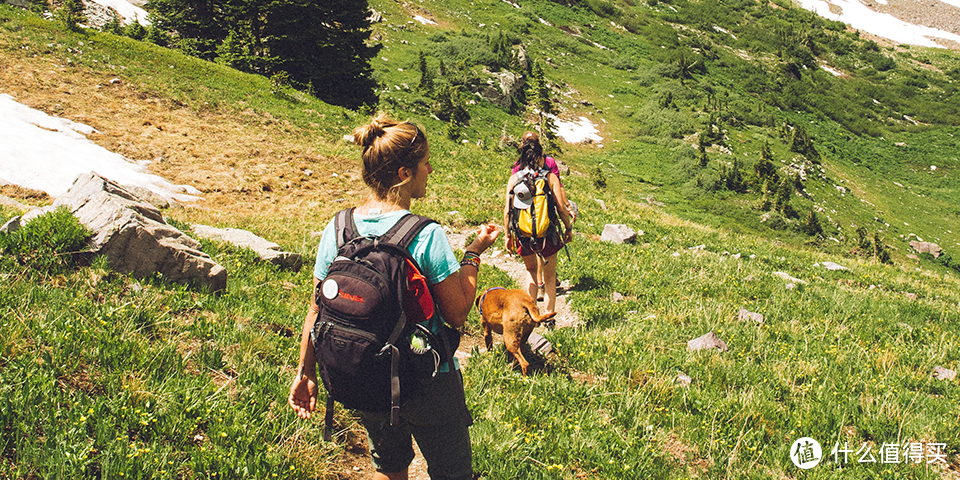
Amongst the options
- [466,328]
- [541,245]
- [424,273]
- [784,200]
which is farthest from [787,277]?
[784,200]

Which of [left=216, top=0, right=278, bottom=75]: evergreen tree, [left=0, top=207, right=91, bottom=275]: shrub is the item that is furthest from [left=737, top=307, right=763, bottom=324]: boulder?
[left=216, top=0, right=278, bottom=75]: evergreen tree

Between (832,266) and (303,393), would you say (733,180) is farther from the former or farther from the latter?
(303,393)

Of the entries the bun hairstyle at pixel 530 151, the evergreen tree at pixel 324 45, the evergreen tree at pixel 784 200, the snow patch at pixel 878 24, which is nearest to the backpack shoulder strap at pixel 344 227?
the bun hairstyle at pixel 530 151

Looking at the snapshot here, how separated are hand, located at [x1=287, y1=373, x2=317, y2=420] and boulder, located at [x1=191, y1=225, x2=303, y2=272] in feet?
14.7

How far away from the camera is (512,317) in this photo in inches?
189

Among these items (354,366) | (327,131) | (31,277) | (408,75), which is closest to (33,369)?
(31,277)

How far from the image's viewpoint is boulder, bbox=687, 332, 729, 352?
18.4 feet

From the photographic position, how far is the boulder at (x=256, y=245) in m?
6.67

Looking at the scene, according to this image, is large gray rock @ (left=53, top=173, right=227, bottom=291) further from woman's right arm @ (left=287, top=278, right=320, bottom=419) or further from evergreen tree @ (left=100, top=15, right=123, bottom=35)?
evergreen tree @ (left=100, top=15, right=123, bottom=35)

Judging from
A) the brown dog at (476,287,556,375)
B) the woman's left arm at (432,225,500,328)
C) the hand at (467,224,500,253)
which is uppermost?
the hand at (467,224,500,253)

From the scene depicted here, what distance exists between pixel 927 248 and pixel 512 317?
34.3m

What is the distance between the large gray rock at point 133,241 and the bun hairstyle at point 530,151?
12.1ft

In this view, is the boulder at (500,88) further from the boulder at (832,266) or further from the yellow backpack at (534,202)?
the yellow backpack at (534,202)

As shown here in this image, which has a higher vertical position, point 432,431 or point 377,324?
point 377,324
